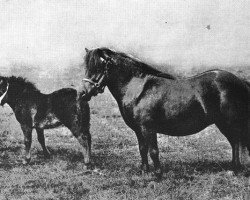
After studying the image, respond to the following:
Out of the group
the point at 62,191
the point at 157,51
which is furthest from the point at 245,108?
the point at 157,51

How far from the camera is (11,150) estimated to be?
10320 mm

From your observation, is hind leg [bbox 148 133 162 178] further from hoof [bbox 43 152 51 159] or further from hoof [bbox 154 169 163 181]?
hoof [bbox 43 152 51 159]

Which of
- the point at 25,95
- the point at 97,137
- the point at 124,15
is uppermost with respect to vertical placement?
the point at 124,15

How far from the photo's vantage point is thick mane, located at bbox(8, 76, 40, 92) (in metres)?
9.38

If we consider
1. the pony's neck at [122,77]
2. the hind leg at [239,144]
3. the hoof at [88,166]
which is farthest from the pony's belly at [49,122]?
the hind leg at [239,144]

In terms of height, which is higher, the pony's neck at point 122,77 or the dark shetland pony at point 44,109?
the pony's neck at point 122,77

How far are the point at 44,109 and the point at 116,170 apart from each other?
9.00ft

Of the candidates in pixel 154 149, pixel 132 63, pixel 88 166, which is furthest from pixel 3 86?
pixel 154 149

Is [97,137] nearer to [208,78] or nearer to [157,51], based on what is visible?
[157,51]

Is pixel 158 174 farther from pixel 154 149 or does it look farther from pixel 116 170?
pixel 116 170

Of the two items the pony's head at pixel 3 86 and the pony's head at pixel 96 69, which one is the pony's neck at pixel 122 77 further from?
the pony's head at pixel 3 86

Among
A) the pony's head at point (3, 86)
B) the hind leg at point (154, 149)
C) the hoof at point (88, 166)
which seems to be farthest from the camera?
the pony's head at point (3, 86)

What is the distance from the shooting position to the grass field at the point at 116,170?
594 cm

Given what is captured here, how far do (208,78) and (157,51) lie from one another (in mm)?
6472
